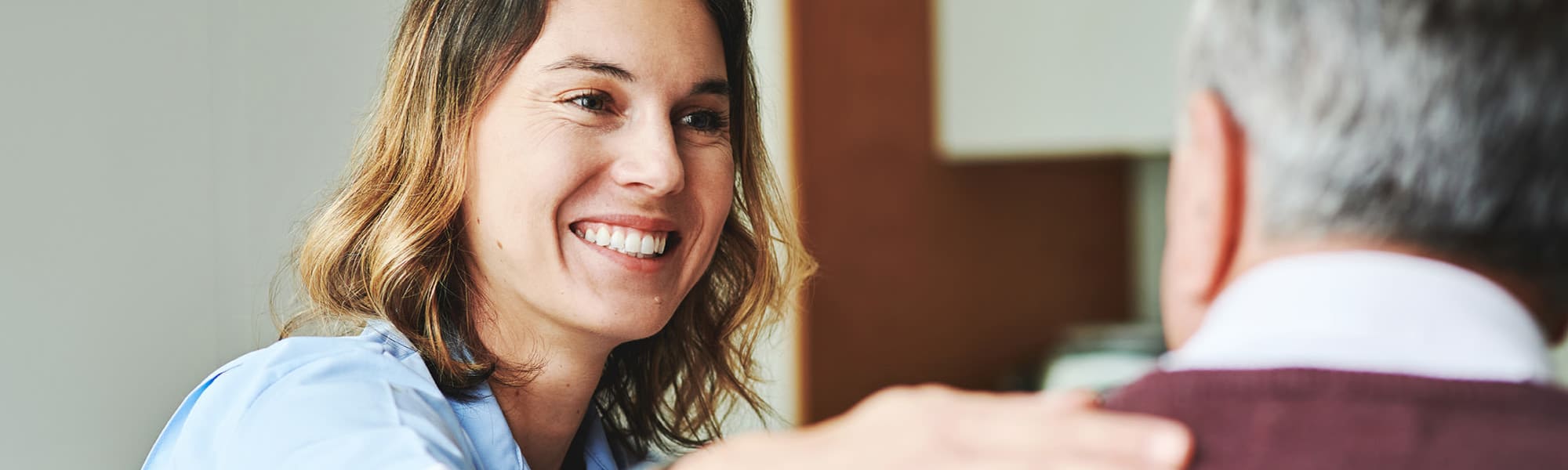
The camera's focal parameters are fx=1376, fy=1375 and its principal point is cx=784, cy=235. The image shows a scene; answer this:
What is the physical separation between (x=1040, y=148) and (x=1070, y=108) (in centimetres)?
11

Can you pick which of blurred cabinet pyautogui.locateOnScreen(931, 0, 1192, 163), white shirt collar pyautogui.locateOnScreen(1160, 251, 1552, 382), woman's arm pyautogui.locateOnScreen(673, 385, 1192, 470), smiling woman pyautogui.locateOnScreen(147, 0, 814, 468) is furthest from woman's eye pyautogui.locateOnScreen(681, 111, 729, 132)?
blurred cabinet pyautogui.locateOnScreen(931, 0, 1192, 163)

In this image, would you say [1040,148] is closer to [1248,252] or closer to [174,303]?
[174,303]

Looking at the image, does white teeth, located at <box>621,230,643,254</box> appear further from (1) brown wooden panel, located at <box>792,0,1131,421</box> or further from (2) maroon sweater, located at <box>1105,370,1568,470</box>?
(1) brown wooden panel, located at <box>792,0,1131,421</box>

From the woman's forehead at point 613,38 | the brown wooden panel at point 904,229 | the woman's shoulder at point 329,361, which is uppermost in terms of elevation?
the woman's forehead at point 613,38

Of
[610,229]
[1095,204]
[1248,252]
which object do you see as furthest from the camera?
[1095,204]

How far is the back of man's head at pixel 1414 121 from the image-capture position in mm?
504

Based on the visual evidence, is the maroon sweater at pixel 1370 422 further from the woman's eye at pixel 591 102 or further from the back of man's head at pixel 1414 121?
the woman's eye at pixel 591 102

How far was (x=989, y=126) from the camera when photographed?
9.01 feet

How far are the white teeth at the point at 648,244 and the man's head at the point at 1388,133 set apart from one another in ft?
1.98

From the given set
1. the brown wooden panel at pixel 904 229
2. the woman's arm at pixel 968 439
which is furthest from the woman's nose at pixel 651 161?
the brown wooden panel at pixel 904 229

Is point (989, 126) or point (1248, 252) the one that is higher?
point (1248, 252)

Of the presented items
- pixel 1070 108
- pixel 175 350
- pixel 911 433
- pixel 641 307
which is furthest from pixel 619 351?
pixel 1070 108

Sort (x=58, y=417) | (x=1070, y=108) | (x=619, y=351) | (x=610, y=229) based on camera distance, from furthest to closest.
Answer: (x=1070, y=108)
(x=619, y=351)
(x=58, y=417)
(x=610, y=229)

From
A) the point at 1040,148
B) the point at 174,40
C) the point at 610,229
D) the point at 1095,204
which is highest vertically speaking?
the point at 174,40
